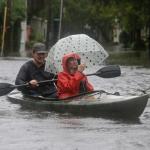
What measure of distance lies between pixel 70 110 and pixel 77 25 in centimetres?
9315

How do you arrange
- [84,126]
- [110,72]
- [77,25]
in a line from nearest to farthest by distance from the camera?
1. [84,126]
2. [110,72]
3. [77,25]

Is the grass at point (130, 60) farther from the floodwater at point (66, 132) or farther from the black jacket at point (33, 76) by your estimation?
the floodwater at point (66, 132)

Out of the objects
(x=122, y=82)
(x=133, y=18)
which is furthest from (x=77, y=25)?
(x=122, y=82)

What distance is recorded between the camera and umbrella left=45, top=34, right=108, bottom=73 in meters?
17.1

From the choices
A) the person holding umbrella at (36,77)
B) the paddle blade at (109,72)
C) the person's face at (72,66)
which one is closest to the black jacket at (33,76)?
the person holding umbrella at (36,77)

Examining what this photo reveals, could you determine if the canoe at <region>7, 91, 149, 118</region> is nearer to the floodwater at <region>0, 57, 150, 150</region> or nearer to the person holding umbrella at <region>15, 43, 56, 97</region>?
the floodwater at <region>0, 57, 150, 150</region>

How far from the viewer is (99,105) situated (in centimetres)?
1506

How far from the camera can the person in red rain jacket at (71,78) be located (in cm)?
1562

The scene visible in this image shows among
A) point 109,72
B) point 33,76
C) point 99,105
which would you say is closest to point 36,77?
point 33,76

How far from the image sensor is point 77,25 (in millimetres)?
108375

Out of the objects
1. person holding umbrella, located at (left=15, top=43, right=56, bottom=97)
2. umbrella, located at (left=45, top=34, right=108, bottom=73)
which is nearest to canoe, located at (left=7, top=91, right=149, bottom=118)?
person holding umbrella, located at (left=15, top=43, right=56, bottom=97)

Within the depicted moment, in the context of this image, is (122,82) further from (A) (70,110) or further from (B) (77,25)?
(B) (77,25)

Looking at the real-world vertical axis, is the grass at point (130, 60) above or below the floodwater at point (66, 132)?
below

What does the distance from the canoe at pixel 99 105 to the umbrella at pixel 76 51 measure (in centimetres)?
109
